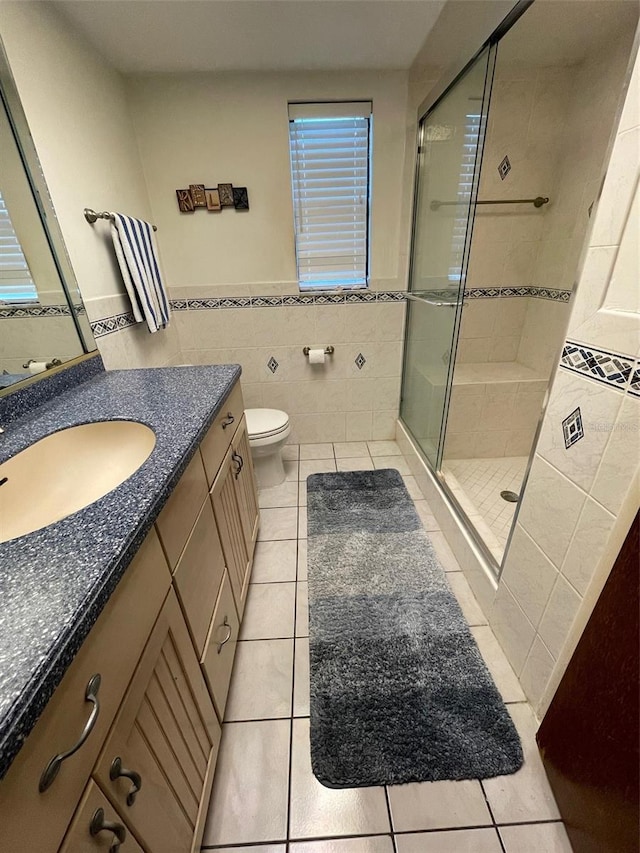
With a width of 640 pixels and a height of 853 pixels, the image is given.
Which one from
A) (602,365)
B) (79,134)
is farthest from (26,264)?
Result: (602,365)

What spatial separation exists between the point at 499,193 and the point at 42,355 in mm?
2483

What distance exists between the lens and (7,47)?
1020mm

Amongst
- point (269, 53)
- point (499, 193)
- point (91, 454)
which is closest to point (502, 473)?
point (499, 193)

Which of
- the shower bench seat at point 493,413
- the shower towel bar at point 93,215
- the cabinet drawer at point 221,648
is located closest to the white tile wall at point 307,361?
the shower bench seat at point 493,413

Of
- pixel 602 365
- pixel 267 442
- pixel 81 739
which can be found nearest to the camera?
pixel 81 739

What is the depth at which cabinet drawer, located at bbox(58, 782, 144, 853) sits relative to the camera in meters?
0.40

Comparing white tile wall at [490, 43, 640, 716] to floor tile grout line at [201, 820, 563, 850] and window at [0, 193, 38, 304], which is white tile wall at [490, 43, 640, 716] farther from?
window at [0, 193, 38, 304]

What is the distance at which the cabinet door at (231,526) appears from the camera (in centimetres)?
104

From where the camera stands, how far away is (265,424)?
187cm

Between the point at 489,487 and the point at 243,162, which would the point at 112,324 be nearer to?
the point at 243,162

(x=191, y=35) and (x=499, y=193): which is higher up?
(x=191, y=35)

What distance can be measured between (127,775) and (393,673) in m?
0.85

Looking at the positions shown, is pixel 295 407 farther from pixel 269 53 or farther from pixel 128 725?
pixel 128 725

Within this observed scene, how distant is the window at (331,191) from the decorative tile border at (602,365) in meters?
1.51
